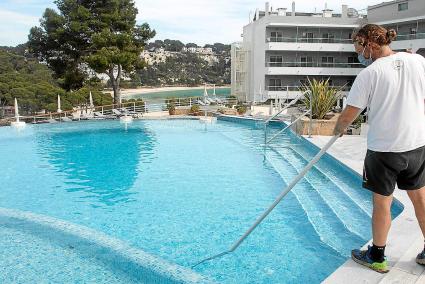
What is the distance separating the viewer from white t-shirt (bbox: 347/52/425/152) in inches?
107

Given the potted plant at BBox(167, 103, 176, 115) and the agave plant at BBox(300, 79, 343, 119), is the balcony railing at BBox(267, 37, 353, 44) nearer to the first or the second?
the potted plant at BBox(167, 103, 176, 115)

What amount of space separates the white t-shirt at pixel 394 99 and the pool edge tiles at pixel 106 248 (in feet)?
7.42

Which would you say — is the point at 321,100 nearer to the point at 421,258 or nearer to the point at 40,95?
the point at 421,258

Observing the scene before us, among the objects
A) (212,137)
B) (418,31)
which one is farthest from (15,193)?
(418,31)

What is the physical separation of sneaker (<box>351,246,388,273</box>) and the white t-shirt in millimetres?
870

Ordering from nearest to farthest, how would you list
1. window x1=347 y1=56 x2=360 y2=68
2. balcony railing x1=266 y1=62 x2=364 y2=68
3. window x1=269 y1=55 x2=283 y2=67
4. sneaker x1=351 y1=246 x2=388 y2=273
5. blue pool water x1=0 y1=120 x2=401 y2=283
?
sneaker x1=351 y1=246 x2=388 y2=273, blue pool water x1=0 y1=120 x2=401 y2=283, balcony railing x1=266 y1=62 x2=364 y2=68, window x1=269 y1=55 x2=283 y2=67, window x1=347 y1=56 x2=360 y2=68

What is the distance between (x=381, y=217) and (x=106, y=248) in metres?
3.38

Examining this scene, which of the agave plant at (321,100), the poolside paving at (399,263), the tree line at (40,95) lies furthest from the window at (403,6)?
the poolside paving at (399,263)

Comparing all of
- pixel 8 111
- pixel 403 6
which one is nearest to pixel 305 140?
pixel 8 111

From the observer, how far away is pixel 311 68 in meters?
37.0

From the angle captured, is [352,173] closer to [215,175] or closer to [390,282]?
[215,175]

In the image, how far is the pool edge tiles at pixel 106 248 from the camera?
424cm

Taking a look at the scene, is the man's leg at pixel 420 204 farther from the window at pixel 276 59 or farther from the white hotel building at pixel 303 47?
the window at pixel 276 59

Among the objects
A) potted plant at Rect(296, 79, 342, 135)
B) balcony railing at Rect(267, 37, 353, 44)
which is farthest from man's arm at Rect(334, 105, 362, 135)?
balcony railing at Rect(267, 37, 353, 44)
